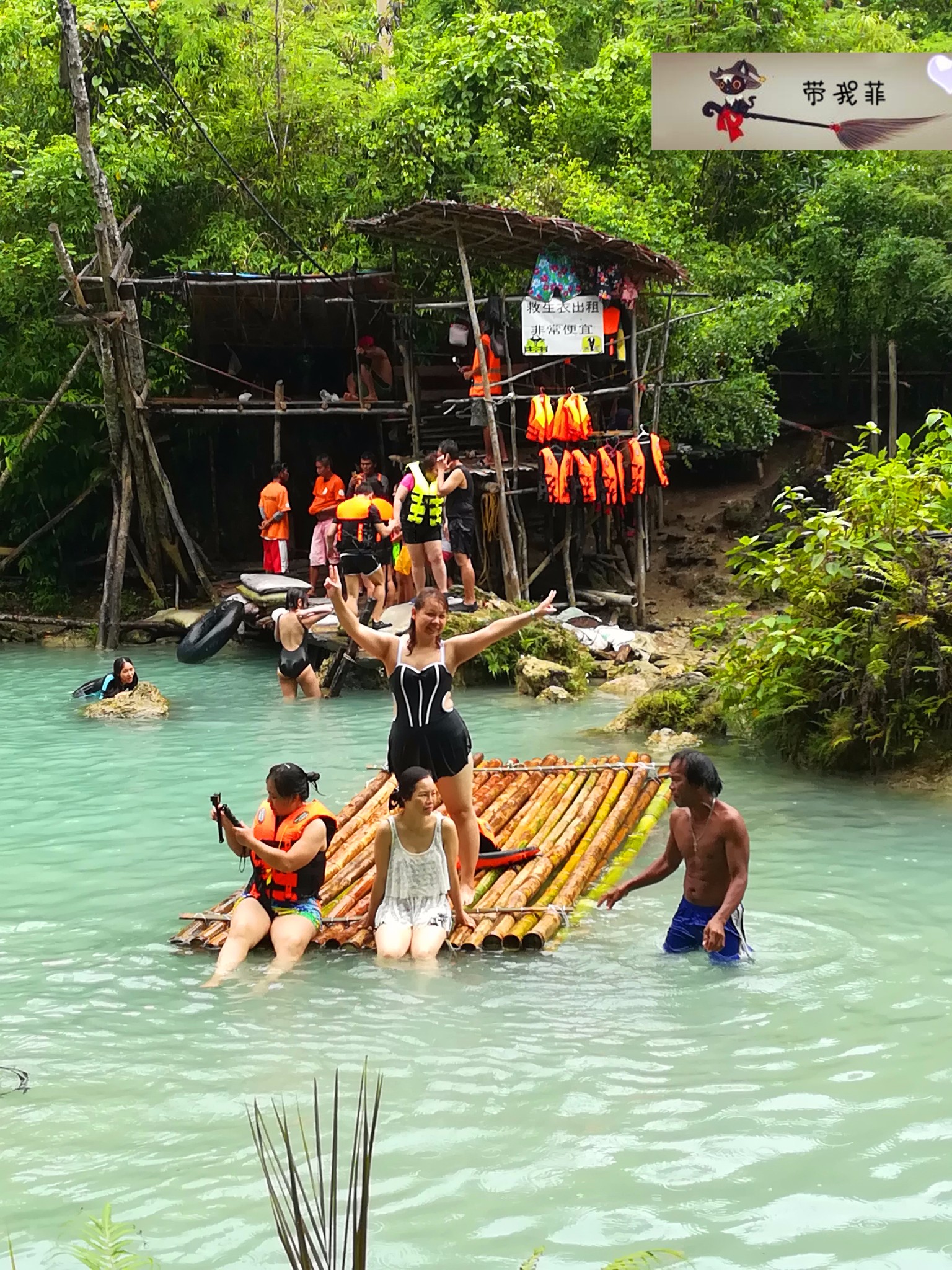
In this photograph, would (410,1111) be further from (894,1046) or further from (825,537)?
(825,537)

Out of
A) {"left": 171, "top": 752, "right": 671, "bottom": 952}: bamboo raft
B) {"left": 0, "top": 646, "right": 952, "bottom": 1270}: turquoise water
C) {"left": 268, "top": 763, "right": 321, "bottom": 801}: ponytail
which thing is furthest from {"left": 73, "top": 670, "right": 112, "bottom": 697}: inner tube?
{"left": 268, "top": 763, "right": 321, "bottom": 801}: ponytail

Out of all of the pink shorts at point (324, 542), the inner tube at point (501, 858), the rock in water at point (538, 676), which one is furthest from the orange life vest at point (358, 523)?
the inner tube at point (501, 858)

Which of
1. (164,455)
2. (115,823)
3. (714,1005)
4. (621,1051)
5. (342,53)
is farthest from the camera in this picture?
(342,53)

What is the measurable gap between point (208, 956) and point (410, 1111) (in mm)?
1966

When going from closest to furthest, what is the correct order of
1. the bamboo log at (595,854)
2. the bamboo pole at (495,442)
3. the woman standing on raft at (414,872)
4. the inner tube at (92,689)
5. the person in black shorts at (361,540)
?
1. the woman standing on raft at (414,872)
2. the bamboo log at (595,854)
3. the inner tube at (92,689)
4. the person in black shorts at (361,540)
5. the bamboo pole at (495,442)

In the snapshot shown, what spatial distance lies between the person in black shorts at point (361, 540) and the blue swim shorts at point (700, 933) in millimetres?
8753

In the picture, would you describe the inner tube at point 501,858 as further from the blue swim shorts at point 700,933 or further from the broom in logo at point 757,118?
the broom in logo at point 757,118

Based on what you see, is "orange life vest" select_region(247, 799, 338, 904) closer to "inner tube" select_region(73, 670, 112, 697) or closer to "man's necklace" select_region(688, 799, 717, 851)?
"man's necklace" select_region(688, 799, 717, 851)

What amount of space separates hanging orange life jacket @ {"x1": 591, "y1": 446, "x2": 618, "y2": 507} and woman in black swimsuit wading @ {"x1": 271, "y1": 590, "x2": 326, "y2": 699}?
14.3 feet

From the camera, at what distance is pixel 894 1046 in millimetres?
5383

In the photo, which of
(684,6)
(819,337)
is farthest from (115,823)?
(684,6)

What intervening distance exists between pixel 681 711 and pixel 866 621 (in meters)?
2.21

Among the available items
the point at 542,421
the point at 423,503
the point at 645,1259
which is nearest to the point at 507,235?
the point at 542,421

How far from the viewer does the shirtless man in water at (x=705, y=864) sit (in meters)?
5.86
